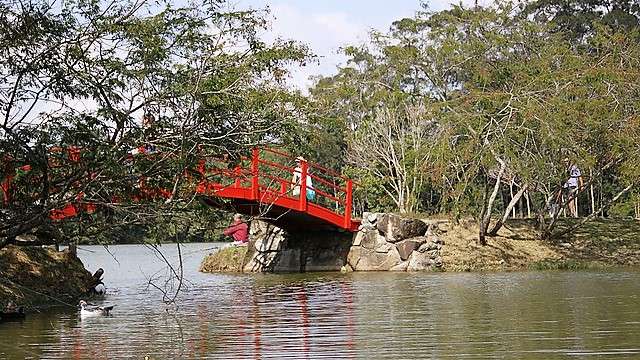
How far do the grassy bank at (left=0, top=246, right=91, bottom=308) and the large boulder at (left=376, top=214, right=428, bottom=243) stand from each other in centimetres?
817

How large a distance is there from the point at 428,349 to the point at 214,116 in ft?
10.3

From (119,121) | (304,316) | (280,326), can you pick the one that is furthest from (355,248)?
(119,121)

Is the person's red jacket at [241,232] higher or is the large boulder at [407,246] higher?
the person's red jacket at [241,232]

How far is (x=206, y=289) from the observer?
19703 mm

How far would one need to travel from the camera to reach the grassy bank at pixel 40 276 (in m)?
15.4

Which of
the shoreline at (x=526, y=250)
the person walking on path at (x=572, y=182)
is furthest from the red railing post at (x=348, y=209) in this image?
the person walking on path at (x=572, y=182)

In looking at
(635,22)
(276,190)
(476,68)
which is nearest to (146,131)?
(276,190)

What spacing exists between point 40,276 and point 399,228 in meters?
9.75

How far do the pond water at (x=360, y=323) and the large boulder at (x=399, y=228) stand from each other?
3898 millimetres

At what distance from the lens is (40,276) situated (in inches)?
648

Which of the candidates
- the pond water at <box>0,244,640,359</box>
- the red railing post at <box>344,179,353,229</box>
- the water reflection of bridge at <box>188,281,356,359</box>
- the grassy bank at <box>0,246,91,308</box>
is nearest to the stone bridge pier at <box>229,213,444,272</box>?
the red railing post at <box>344,179,353,229</box>

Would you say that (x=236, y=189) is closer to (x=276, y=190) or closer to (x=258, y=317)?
(x=276, y=190)

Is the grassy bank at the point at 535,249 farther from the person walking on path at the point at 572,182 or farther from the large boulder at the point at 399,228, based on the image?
the person walking on path at the point at 572,182

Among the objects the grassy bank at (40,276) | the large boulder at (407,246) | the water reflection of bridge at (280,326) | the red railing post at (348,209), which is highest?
the red railing post at (348,209)
